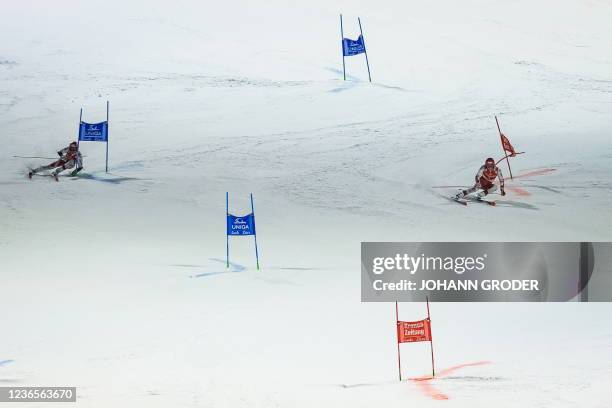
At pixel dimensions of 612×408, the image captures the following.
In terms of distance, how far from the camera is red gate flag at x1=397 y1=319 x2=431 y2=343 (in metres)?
9.34

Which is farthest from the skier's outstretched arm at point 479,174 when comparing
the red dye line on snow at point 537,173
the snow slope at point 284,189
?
the red dye line on snow at point 537,173

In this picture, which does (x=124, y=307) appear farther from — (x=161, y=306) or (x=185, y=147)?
(x=185, y=147)

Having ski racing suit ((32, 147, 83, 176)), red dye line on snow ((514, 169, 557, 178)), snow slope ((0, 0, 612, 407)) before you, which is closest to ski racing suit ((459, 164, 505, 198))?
snow slope ((0, 0, 612, 407))

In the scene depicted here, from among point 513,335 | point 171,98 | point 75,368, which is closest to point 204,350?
point 75,368

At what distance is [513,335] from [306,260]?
374 centimetres

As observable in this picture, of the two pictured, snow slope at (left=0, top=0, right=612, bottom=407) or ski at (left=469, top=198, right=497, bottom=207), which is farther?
ski at (left=469, top=198, right=497, bottom=207)

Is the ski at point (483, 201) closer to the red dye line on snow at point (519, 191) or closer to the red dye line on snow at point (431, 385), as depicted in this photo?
the red dye line on snow at point (519, 191)

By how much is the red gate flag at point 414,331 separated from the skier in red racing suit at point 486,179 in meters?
6.47

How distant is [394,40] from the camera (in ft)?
78.8

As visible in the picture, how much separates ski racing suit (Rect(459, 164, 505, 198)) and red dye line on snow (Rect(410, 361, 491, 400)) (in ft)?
21.3

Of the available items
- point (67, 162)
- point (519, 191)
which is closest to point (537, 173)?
point (519, 191)

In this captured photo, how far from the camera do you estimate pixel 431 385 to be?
8914mm

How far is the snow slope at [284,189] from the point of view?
9.41 metres

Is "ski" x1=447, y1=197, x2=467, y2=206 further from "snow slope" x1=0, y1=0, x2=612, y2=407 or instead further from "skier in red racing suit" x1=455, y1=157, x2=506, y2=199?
"snow slope" x1=0, y1=0, x2=612, y2=407
